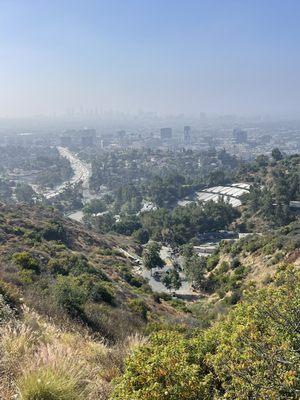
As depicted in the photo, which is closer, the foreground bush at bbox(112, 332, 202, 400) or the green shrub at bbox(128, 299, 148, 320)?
the foreground bush at bbox(112, 332, 202, 400)

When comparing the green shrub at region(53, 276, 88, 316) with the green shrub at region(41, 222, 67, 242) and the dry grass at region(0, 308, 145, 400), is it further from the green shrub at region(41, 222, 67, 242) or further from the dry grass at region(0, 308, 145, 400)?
the green shrub at region(41, 222, 67, 242)

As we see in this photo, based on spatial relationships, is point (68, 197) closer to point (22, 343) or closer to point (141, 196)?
point (141, 196)

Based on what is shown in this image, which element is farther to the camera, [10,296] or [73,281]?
[73,281]

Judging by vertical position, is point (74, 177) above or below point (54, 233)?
below

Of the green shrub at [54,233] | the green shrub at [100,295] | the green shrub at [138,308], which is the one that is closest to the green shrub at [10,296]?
the green shrub at [100,295]

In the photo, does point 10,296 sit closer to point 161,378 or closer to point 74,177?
point 161,378

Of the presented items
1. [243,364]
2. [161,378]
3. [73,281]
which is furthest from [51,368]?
[73,281]

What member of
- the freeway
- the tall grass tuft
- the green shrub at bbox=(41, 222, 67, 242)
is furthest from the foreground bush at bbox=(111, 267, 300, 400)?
the freeway

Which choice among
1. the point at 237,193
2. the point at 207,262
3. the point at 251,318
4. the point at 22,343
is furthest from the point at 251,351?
the point at 237,193

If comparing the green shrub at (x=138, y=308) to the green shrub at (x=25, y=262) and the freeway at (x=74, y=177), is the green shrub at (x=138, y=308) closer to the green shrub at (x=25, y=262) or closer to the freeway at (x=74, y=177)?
the green shrub at (x=25, y=262)
